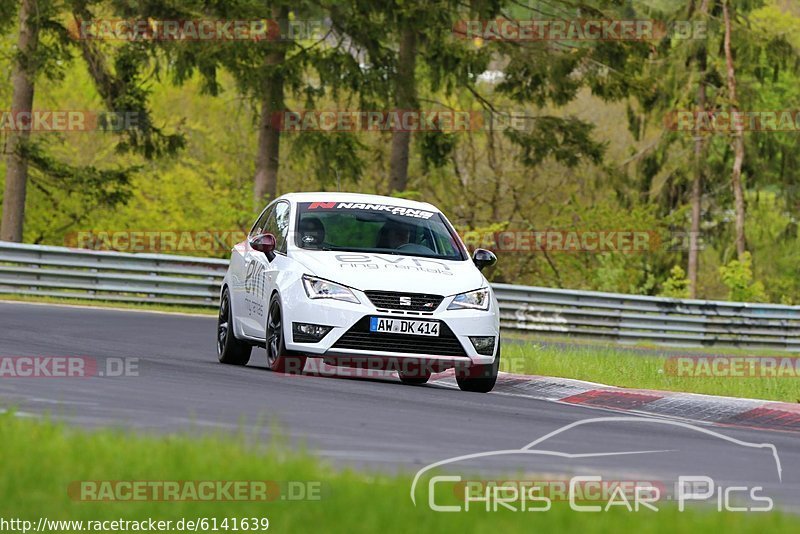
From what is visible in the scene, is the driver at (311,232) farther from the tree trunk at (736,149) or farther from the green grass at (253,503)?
the tree trunk at (736,149)

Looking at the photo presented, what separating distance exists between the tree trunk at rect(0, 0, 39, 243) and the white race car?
72.5 ft

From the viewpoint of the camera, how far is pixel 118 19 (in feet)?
117

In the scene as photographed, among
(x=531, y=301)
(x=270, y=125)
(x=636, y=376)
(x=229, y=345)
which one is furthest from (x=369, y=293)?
(x=270, y=125)

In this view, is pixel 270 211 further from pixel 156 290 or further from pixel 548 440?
pixel 156 290

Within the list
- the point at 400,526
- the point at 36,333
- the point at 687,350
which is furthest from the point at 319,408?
the point at 687,350

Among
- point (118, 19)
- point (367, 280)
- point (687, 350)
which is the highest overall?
point (118, 19)

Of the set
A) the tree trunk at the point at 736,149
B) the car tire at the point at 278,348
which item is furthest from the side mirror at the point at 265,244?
the tree trunk at the point at 736,149

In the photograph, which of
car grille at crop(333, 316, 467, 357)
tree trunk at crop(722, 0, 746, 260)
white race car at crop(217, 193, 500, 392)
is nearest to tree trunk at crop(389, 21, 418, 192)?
tree trunk at crop(722, 0, 746, 260)

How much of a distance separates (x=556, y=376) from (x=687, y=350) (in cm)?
1492

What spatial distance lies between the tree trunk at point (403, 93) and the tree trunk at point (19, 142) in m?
8.74

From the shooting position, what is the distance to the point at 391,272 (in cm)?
1324

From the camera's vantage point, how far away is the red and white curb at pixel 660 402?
1283 centimetres

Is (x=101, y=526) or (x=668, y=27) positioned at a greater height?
(x=668, y=27)

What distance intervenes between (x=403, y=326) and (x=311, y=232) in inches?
68.0
